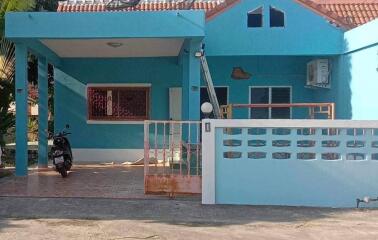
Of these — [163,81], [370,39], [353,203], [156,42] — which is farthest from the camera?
[163,81]

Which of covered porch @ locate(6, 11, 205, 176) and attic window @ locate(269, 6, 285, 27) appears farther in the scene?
attic window @ locate(269, 6, 285, 27)

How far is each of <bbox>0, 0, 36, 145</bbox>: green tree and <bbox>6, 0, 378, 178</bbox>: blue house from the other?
3.03 ft

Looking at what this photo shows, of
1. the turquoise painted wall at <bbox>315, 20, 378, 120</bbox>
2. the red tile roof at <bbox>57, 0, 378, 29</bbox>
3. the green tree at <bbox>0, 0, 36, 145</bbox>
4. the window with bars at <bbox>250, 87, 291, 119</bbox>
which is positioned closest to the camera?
the turquoise painted wall at <bbox>315, 20, 378, 120</bbox>

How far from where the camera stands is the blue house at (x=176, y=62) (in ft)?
34.8

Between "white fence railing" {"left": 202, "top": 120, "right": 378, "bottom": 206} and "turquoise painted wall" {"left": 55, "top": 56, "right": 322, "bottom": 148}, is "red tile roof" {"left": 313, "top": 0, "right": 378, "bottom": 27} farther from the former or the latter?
"white fence railing" {"left": 202, "top": 120, "right": 378, "bottom": 206}

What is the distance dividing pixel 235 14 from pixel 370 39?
11.8 feet

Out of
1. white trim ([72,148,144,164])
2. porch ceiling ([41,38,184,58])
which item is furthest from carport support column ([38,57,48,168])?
white trim ([72,148,144,164])

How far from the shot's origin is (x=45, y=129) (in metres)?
13.5

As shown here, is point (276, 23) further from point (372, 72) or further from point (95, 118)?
point (95, 118)

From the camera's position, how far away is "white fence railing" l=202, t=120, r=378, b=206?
27.4 feet

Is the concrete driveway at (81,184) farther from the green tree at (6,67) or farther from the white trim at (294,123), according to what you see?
the white trim at (294,123)

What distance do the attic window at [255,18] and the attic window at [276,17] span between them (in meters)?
A: 0.27

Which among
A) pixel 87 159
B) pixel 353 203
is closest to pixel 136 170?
pixel 87 159

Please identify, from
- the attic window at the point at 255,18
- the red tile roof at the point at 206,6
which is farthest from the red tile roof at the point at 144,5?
the attic window at the point at 255,18
